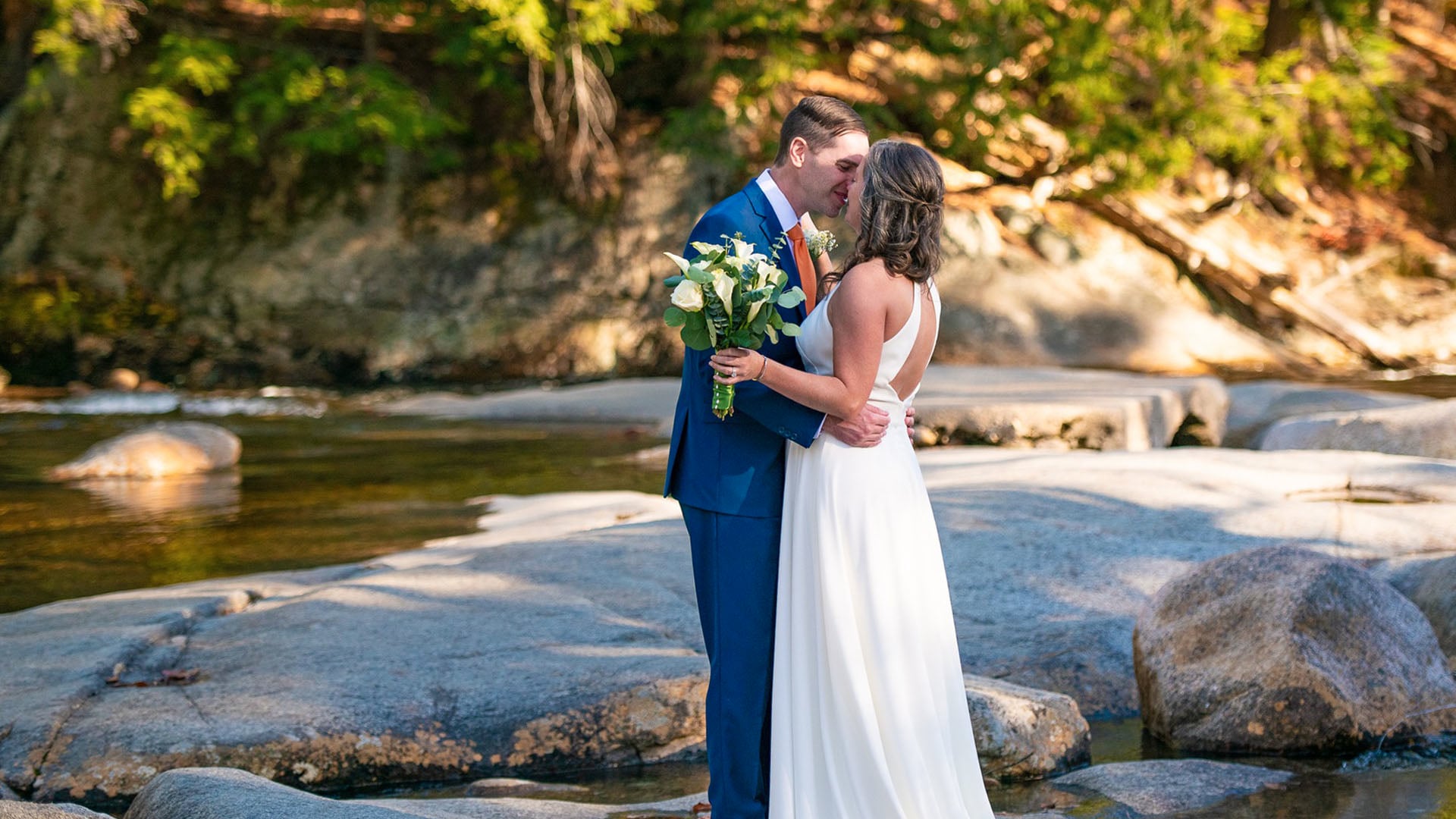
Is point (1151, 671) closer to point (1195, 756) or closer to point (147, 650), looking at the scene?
point (1195, 756)

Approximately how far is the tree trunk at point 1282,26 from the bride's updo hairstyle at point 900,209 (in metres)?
22.2

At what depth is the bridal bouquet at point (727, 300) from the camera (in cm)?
324

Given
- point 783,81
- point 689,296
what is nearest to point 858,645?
point 689,296

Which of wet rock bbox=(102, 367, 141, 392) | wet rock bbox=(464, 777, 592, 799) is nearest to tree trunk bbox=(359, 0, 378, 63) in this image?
wet rock bbox=(102, 367, 141, 392)

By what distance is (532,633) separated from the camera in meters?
5.62

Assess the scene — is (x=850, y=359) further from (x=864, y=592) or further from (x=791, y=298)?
(x=864, y=592)

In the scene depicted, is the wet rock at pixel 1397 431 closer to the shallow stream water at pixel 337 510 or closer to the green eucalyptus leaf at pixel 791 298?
the shallow stream water at pixel 337 510

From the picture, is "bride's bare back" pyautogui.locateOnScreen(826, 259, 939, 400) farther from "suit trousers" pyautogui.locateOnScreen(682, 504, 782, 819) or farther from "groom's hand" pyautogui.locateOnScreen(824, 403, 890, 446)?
"suit trousers" pyautogui.locateOnScreen(682, 504, 782, 819)

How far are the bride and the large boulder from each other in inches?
67.8

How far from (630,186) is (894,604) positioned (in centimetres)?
1902

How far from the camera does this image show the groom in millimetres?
3559

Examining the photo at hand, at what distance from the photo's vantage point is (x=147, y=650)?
5.48 metres

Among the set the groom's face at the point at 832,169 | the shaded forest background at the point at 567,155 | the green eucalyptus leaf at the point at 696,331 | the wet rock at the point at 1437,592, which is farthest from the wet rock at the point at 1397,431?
the shaded forest background at the point at 567,155

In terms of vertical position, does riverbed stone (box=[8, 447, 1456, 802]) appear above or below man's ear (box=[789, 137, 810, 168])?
below
